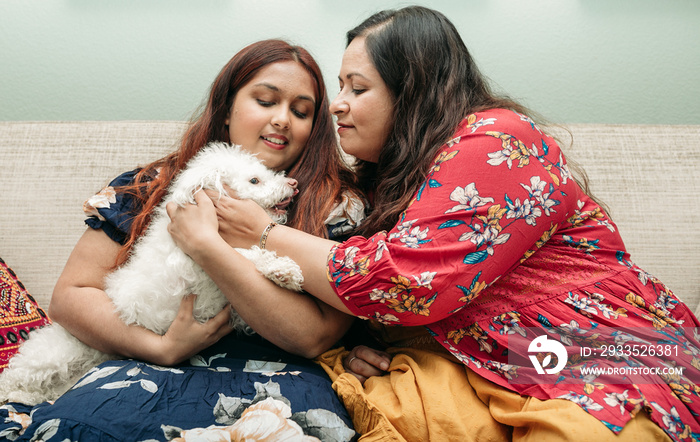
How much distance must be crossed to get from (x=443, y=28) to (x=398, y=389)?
947 mm

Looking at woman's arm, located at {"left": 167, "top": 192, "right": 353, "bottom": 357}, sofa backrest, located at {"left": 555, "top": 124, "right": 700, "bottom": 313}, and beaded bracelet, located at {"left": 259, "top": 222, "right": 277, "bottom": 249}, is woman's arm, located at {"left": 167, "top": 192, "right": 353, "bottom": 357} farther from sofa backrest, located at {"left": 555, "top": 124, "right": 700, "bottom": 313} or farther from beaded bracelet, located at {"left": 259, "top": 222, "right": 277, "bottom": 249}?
sofa backrest, located at {"left": 555, "top": 124, "right": 700, "bottom": 313}

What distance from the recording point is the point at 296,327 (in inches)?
47.6

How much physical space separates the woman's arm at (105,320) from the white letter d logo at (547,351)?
0.78 m

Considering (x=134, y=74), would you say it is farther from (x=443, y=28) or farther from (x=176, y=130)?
(x=443, y=28)

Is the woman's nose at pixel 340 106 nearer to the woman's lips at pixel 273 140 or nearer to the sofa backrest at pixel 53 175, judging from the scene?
the woman's lips at pixel 273 140

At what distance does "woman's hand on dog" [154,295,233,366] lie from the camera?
48.5 inches

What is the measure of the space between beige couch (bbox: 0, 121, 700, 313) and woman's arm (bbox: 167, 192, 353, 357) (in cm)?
74

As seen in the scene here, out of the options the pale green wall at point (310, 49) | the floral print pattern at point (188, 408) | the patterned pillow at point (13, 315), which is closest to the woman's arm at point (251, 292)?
the floral print pattern at point (188, 408)

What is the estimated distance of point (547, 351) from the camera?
43.4 inches

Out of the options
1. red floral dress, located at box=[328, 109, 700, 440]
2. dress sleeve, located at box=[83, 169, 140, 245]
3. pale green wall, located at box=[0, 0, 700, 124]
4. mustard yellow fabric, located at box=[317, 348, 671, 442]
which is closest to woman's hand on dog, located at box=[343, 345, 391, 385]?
mustard yellow fabric, located at box=[317, 348, 671, 442]

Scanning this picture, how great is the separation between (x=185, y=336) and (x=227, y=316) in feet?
0.39

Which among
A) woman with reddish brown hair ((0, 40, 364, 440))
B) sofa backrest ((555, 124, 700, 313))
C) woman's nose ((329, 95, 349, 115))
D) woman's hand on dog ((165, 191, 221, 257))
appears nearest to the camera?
woman with reddish brown hair ((0, 40, 364, 440))

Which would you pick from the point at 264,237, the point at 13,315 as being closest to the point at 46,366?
the point at 13,315

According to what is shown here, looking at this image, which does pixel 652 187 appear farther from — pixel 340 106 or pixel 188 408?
pixel 188 408
